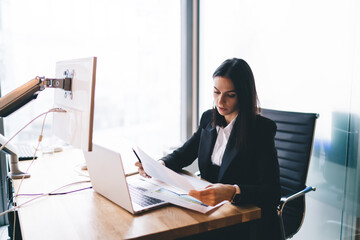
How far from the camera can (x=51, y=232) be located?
987 mm

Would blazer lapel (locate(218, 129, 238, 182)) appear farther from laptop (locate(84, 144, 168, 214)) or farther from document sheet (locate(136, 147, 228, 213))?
laptop (locate(84, 144, 168, 214))

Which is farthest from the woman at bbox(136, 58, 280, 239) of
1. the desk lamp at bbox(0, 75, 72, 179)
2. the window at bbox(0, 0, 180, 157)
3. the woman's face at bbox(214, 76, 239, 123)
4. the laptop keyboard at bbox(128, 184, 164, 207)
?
the window at bbox(0, 0, 180, 157)

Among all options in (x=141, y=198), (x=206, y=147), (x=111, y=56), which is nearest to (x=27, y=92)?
(x=141, y=198)

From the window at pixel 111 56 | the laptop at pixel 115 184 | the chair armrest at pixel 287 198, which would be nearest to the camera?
the laptop at pixel 115 184

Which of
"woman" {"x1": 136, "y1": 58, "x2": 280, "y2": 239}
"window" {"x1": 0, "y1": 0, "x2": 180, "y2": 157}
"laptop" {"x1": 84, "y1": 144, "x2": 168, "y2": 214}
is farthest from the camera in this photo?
"window" {"x1": 0, "y1": 0, "x2": 180, "y2": 157}

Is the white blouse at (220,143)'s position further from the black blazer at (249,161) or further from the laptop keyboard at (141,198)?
the laptop keyboard at (141,198)

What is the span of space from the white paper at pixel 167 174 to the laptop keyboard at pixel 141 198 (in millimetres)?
87

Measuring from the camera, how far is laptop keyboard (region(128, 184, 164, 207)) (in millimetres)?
1171

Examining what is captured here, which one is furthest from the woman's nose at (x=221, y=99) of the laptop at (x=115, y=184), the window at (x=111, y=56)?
the window at (x=111, y=56)

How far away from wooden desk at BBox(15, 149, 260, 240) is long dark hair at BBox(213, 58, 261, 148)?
1.33 ft

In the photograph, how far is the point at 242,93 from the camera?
147 centimetres

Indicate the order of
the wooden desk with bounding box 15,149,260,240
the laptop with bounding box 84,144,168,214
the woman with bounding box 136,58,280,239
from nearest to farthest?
1. the wooden desk with bounding box 15,149,260,240
2. the laptop with bounding box 84,144,168,214
3. the woman with bounding box 136,58,280,239

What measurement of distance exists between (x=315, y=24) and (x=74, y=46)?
1.86 m

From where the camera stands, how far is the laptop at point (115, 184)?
1080mm
